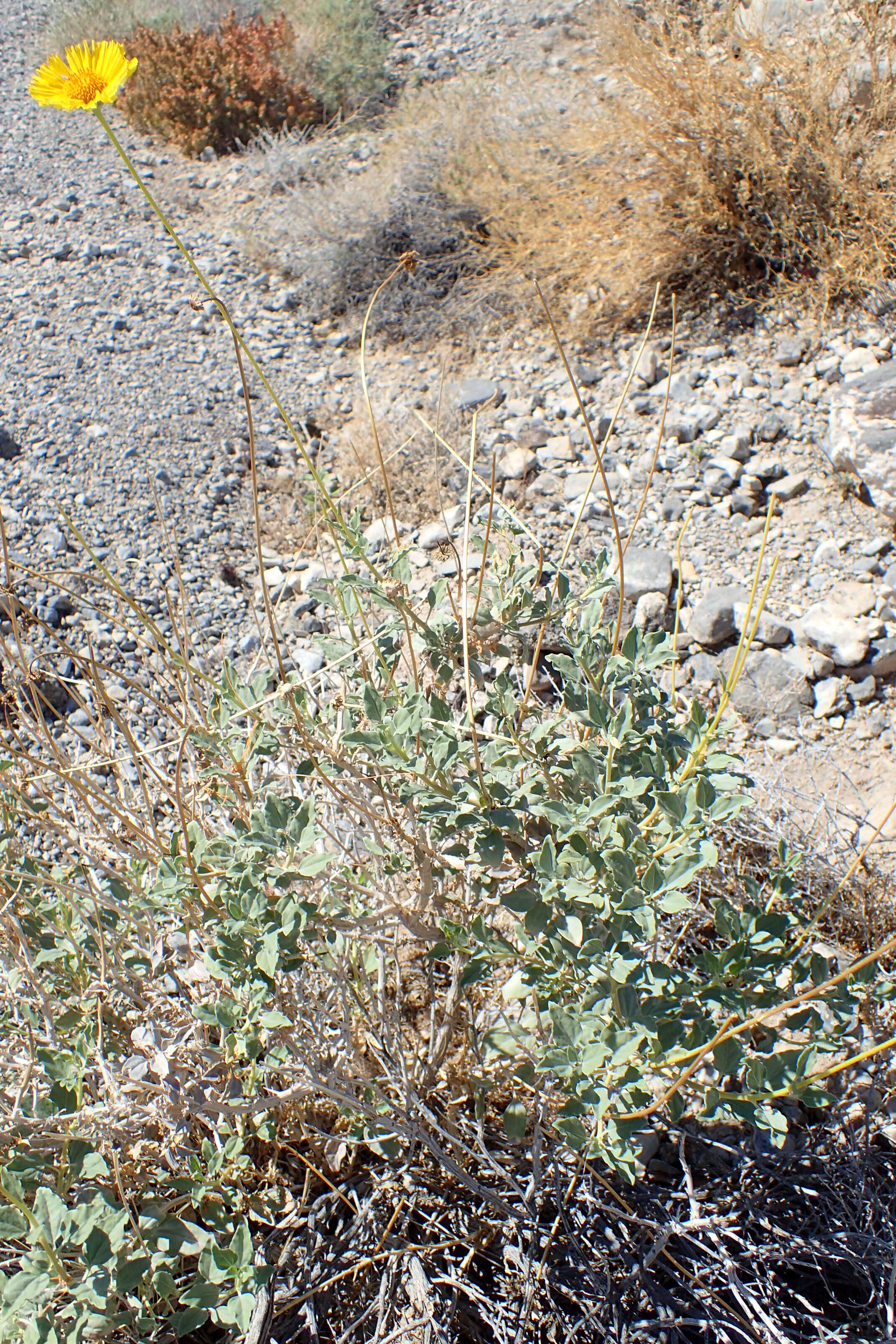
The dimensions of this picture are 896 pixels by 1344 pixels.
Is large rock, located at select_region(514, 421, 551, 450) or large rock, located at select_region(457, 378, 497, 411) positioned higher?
large rock, located at select_region(457, 378, 497, 411)

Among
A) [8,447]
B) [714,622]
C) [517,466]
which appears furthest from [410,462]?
[8,447]

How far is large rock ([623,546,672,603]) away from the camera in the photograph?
8.86ft

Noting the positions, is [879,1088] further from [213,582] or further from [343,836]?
[213,582]

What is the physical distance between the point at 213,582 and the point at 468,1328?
221 cm

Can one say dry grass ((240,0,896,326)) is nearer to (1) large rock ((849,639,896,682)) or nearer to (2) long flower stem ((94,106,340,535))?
(1) large rock ((849,639,896,682))

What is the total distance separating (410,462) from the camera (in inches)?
129

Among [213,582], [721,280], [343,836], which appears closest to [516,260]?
[721,280]

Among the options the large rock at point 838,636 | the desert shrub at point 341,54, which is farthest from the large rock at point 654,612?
the desert shrub at point 341,54

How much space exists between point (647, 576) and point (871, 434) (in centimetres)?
86

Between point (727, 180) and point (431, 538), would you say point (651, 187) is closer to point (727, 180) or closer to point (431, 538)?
point (727, 180)

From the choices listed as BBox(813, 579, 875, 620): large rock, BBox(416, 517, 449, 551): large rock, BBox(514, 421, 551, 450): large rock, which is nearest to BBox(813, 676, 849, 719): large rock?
BBox(813, 579, 875, 620): large rock

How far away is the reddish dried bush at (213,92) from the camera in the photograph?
5.36 meters

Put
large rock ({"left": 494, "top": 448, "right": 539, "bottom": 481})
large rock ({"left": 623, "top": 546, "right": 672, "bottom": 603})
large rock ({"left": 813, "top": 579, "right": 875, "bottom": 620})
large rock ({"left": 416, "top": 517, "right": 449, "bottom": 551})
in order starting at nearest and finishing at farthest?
large rock ({"left": 813, "top": 579, "right": 875, "bottom": 620}) → large rock ({"left": 623, "top": 546, "right": 672, "bottom": 603}) → large rock ({"left": 416, "top": 517, "right": 449, "bottom": 551}) → large rock ({"left": 494, "top": 448, "right": 539, "bottom": 481})

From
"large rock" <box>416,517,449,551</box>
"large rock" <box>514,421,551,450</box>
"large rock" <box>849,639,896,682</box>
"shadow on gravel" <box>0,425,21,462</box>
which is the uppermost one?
"shadow on gravel" <box>0,425,21,462</box>
